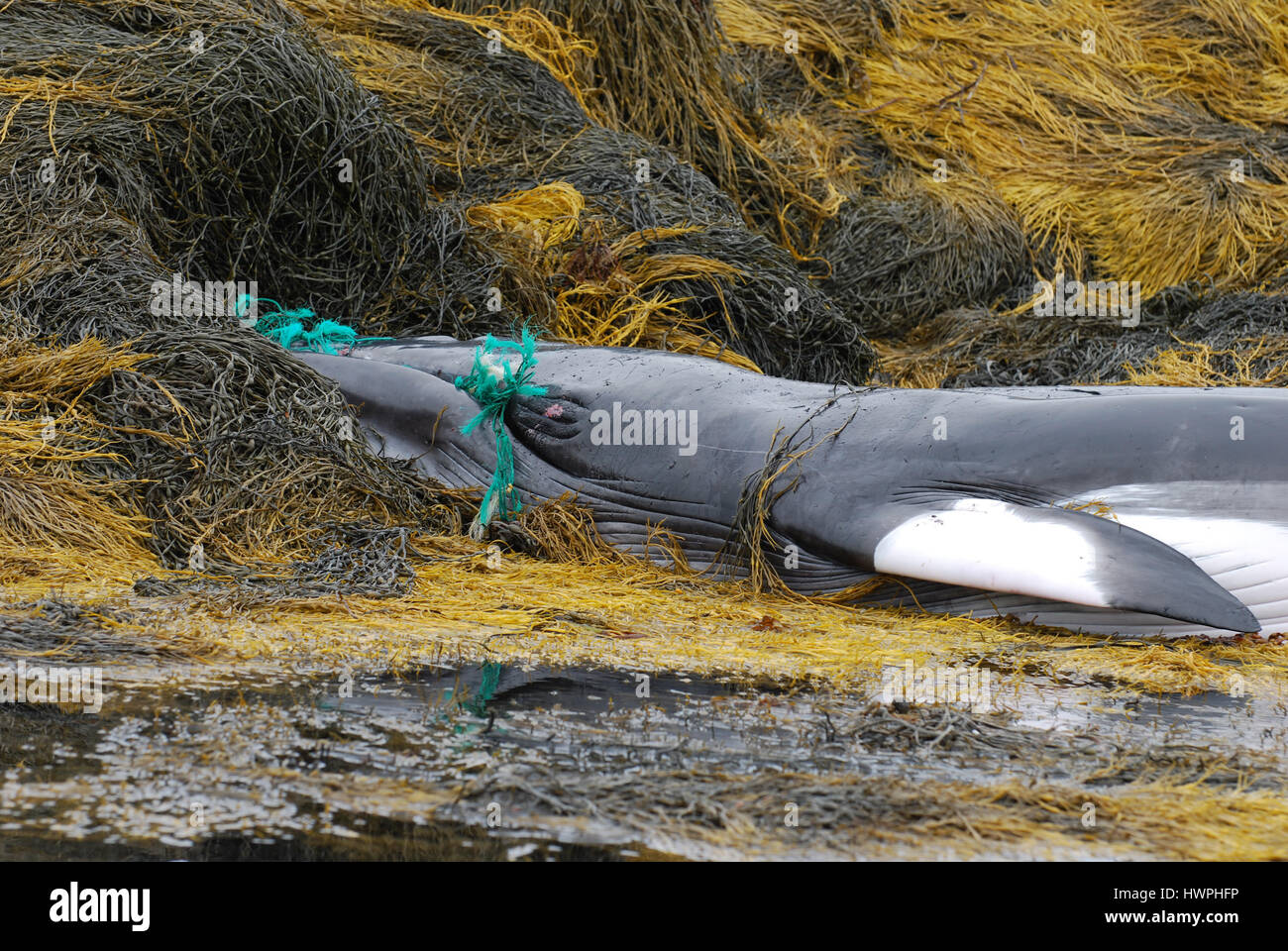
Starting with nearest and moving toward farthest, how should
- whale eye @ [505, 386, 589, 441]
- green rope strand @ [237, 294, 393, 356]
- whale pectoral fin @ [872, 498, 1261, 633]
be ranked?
whale pectoral fin @ [872, 498, 1261, 633] → whale eye @ [505, 386, 589, 441] → green rope strand @ [237, 294, 393, 356]

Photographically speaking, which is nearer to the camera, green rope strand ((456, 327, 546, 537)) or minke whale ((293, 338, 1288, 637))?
minke whale ((293, 338, 1288, 637))

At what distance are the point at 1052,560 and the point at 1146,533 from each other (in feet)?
1.56

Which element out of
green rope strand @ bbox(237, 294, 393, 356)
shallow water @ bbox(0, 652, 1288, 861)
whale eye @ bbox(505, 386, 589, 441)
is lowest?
shallow water @ bbox(0, 652, 1288, 861)

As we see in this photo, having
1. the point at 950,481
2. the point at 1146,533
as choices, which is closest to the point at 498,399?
the point at 950,481

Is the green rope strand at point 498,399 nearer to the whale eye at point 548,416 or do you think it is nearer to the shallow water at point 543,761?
the whale eye at point 548,416

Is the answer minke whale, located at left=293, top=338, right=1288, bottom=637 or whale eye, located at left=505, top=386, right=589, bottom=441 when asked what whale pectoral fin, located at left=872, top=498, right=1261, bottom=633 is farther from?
whale eye, located at left=505, top=386, right=589, bottom=441

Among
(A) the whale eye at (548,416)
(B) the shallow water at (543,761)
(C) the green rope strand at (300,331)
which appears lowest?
(B) the shallow water at (543,761)

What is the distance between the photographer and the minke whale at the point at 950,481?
14.0 feet

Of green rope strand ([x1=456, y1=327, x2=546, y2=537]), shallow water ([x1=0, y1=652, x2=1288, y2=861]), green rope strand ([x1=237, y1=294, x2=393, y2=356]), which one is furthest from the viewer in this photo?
green rope strand ([x1=237, y1=294, x2=393, y2=356])

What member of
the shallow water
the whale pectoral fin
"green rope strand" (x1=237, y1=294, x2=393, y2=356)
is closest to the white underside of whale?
the whale pectoral fin

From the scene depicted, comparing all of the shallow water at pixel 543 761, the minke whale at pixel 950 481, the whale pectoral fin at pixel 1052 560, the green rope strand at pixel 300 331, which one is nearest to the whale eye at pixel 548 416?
the minke whale at pixel 950 481

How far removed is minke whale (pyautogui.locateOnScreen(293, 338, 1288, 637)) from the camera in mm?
4281

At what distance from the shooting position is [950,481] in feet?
15.7

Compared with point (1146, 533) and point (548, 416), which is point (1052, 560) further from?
point (548, 416)
